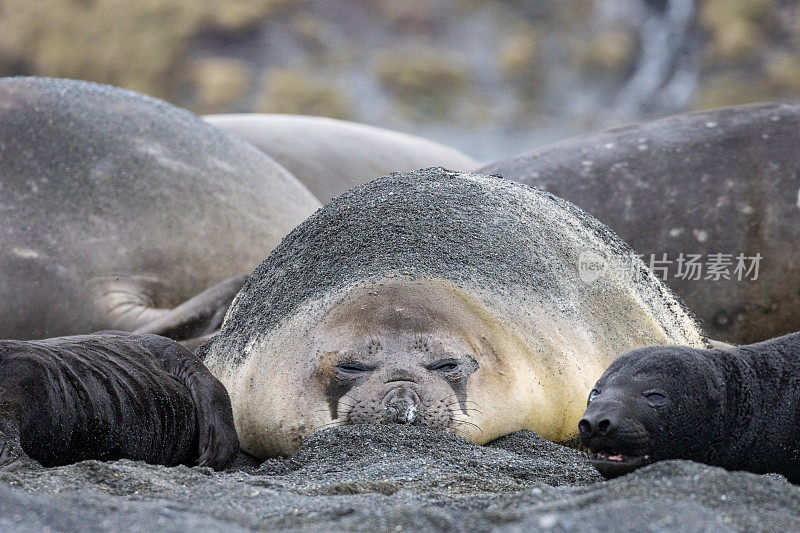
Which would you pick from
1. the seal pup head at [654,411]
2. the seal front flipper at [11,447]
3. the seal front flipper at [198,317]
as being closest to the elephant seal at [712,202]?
the seal front flipper at [198,317]

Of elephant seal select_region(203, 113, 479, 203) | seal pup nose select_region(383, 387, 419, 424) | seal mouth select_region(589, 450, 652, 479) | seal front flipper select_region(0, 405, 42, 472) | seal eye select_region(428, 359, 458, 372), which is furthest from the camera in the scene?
elephant seal select_region(203, 113, 479, 203)

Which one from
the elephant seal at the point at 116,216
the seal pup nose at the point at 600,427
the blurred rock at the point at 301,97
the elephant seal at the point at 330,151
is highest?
the blurred rock at the point at 301,97

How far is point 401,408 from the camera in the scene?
2.71 m

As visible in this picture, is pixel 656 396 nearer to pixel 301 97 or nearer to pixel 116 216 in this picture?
pixel 116 216

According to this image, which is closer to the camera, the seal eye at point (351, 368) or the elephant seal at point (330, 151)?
the seal eye at point (351, 368)

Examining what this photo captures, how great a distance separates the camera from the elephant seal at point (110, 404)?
2.34 metres

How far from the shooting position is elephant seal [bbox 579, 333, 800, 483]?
233 centimetres

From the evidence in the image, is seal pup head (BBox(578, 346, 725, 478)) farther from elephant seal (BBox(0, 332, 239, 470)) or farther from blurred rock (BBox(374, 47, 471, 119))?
blurred rock (BBox(374, 47, 471, 119))

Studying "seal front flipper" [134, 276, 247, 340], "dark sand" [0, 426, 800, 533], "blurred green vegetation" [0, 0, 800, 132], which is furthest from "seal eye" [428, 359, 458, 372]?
"blurred green vegetation" [0, 0, 800, 132]

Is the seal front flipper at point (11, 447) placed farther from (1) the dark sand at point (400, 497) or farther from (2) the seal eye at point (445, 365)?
(2) the seal eye at point (445, 365)

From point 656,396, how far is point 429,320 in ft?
2.27

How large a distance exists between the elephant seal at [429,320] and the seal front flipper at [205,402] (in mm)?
134

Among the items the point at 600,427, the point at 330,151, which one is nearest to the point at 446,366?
the point at 600,427

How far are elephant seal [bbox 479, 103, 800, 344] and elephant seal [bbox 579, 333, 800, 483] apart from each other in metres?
2.27
